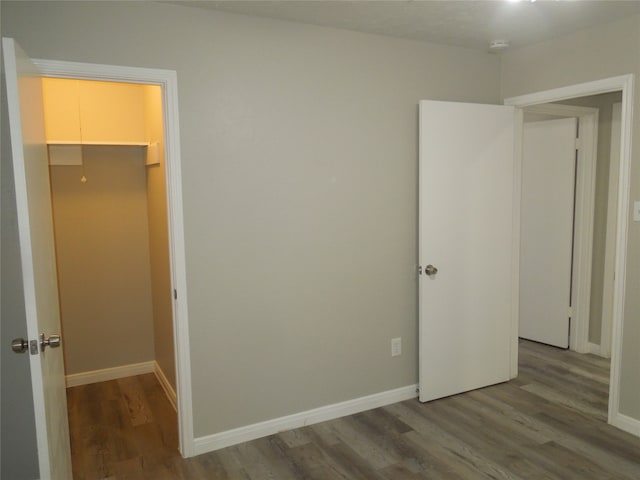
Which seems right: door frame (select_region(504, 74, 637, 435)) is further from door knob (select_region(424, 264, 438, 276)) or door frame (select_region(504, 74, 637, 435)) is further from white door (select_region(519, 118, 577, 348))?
white door (select_region(519, 118, 577, 348))

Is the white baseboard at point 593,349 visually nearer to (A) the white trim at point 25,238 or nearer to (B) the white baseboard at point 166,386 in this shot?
(B) the white baseboard at point 166,386

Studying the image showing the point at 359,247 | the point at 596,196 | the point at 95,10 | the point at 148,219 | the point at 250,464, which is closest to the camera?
the point at 95,10

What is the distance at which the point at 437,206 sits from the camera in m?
3.31

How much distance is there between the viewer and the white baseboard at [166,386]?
11.4 ft

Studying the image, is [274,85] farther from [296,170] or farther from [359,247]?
[359,247]

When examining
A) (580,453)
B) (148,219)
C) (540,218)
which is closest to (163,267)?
(148,219)

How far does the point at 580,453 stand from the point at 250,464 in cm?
186

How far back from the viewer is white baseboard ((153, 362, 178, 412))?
3.46 metres

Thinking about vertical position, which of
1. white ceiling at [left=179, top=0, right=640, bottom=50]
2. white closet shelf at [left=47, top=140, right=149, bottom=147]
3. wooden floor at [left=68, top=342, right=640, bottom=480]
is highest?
white ceiling at [left=179, top=0, right=640, bottom=50]

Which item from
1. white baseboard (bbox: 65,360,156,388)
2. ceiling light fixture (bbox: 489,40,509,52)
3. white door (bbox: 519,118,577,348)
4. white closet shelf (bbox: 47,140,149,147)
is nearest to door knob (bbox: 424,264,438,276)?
ceiling light fixture (bbox: 489,40,509,52)

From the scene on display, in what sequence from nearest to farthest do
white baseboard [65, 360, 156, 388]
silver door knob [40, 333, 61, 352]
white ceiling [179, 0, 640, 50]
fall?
silver door knob [40, 333, 61, 352] → white ceiling [179, 0, 640, 50] → white baseboard [65, 360, 156, 388]

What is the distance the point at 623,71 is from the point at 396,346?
222cm

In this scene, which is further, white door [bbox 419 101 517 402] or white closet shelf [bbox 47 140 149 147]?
white closet shelf [bbox 47 140 149 147]

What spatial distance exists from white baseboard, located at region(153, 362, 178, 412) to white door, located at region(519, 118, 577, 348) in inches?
130
